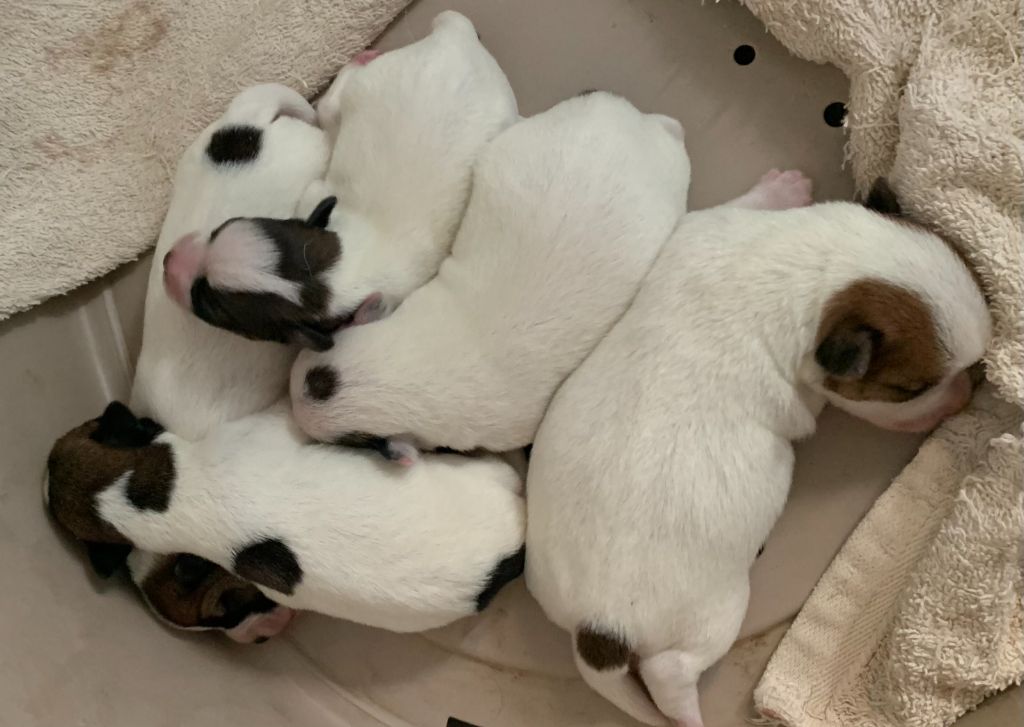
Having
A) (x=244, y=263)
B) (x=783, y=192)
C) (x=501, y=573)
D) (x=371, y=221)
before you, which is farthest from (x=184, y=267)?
(x=783, y=192)

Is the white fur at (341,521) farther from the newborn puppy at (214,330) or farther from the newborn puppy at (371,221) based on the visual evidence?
the newborn puppy at (371,221)

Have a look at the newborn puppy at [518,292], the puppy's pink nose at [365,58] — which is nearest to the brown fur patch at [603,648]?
the newborn puppy at [518,292]

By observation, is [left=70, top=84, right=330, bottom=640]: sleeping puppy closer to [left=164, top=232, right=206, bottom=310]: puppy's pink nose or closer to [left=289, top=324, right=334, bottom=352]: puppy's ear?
[left=164, top=232, right=206, bottom=310]: puppy's pink nose

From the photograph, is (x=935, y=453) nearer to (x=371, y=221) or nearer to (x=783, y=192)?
(x=783, y=192)

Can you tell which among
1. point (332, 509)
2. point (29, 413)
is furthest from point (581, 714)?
point (29, 413)

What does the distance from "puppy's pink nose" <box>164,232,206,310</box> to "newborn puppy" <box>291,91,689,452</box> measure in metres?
0.30

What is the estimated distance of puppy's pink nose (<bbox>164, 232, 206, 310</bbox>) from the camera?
2014 mm

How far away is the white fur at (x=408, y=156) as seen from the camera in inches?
81.6

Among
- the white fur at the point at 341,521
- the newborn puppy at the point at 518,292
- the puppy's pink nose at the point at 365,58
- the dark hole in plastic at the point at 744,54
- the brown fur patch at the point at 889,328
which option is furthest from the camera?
the puppy's pink nose at the point at 365,58

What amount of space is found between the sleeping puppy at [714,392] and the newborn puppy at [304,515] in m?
0.20

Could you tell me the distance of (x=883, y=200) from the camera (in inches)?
78.7

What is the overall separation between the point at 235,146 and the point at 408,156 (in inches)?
16.8

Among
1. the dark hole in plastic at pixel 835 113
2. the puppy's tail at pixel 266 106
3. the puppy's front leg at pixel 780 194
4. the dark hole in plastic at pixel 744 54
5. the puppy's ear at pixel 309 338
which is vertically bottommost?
the puppy's ear at pixel 309 338

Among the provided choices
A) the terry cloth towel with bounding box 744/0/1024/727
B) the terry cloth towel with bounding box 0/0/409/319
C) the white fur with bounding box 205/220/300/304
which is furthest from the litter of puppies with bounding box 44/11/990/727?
the terry cloth towel with bounding box 0/0/409/319
